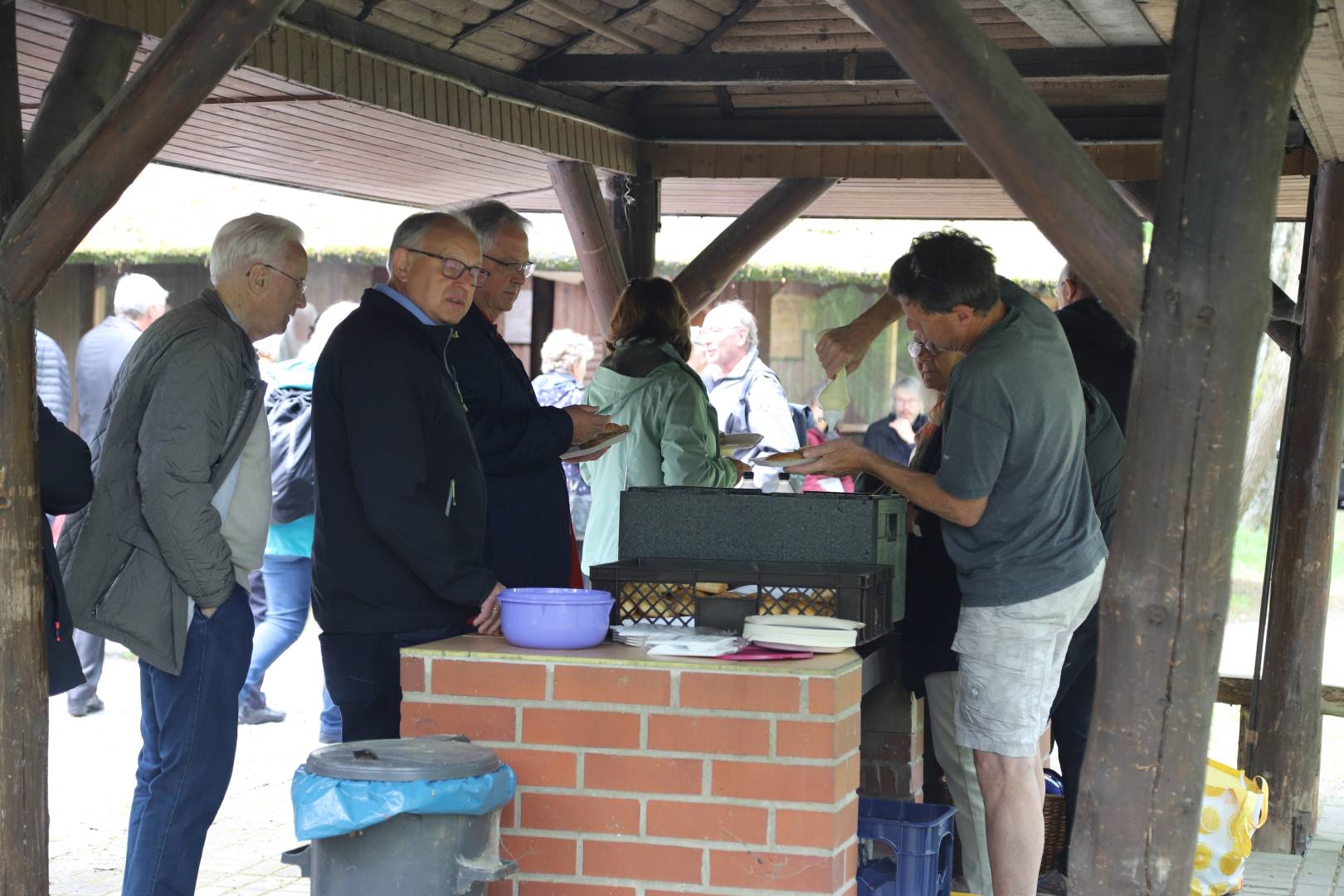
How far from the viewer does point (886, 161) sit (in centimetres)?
668

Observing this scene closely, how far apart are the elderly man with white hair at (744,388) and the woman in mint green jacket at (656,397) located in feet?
7.52

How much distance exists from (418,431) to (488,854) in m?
0.97

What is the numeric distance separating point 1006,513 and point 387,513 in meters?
1.38

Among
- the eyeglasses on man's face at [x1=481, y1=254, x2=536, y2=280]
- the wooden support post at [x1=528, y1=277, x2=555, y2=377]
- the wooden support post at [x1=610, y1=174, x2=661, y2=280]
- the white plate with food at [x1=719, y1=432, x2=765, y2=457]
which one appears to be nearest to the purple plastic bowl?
the eyeglasses on man's face at [x1=481, y1=254, x2=536, y2=280]

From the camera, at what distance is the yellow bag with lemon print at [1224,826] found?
15.3 feet

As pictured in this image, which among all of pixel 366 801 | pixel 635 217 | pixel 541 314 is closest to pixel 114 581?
pixel 366 801

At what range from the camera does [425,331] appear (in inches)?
139

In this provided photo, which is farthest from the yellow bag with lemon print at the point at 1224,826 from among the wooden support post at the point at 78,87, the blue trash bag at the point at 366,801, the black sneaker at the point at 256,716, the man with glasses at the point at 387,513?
the black sneaker at the point at 256,716

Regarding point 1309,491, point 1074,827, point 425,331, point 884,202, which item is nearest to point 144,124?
point 425,331

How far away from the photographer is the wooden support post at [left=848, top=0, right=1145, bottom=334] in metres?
2.77

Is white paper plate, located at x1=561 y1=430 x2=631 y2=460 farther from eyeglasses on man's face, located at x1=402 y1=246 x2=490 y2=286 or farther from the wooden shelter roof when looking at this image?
the wooden shelter roof

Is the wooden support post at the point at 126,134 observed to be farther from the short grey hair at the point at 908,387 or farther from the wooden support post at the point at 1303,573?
the short grey hair at the point at 908,387

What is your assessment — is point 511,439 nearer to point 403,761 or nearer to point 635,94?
point 403,761

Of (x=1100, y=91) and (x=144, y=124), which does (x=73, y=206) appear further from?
(x=1100, y=91)
